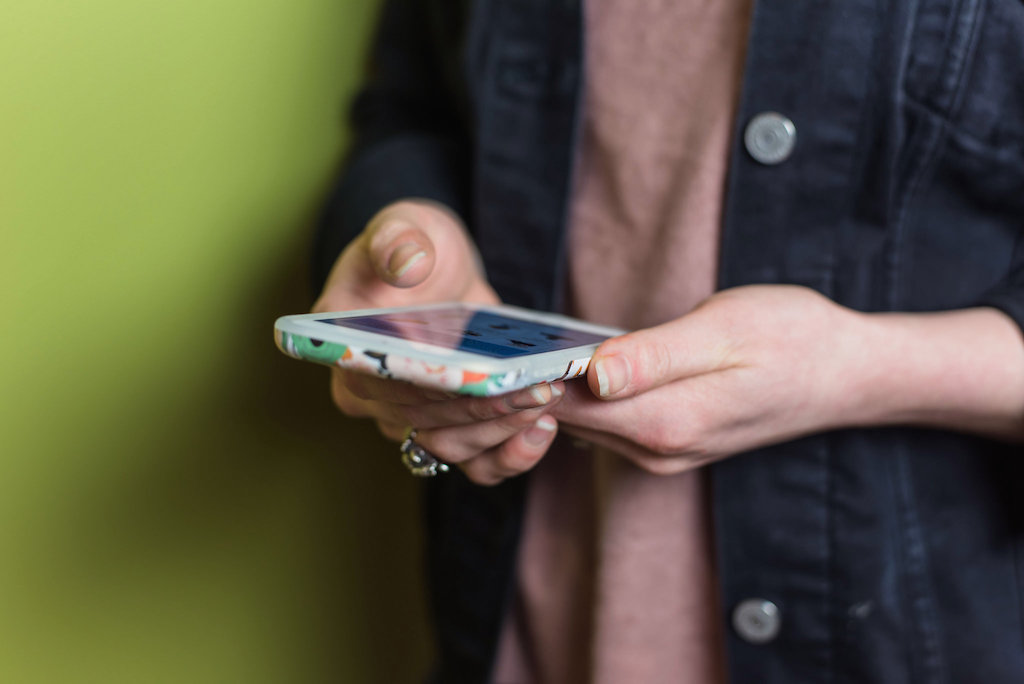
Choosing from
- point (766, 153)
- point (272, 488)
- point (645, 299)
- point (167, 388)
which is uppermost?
point (766, 153)

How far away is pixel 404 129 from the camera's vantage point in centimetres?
81

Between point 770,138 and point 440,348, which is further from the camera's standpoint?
point 770,138

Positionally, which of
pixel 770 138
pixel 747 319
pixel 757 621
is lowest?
pixel 757 621

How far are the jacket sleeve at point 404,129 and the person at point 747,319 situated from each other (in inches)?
0.9

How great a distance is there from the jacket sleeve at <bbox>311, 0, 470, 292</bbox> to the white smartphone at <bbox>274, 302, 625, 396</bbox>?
225 millimetres

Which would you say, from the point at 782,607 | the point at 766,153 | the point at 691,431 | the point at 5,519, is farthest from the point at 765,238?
the point at 5,519

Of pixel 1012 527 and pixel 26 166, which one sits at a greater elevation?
pixel 26 166

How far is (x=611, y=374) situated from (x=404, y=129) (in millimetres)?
500

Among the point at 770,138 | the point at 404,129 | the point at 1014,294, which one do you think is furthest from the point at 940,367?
the point at 404,129

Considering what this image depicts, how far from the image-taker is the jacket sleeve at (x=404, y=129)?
0.69m

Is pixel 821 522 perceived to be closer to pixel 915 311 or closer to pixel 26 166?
pixel 915 311

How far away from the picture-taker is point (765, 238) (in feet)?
1.82

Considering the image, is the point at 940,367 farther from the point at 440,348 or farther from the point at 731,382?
the point at 440,348

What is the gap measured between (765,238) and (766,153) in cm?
6
